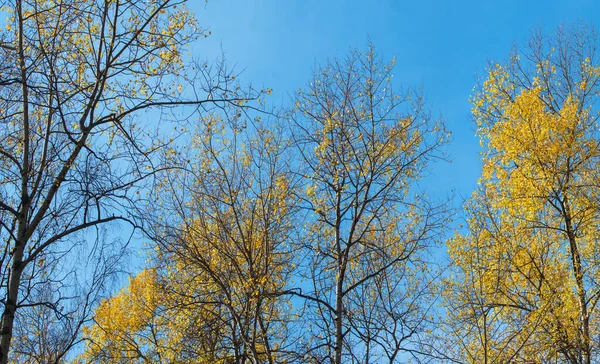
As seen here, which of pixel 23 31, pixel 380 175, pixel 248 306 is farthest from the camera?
pixel 380 175

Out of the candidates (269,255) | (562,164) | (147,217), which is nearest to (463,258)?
(562,164)

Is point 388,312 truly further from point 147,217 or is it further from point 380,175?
point 147,217

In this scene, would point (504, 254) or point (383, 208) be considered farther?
point (504, 254)

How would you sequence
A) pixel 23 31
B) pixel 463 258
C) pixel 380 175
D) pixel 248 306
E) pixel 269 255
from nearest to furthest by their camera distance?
1. pixel 23 31
2. pixel 248 306
3. pixel 269 255
4. pixel 380 175
5. pixel 463 258

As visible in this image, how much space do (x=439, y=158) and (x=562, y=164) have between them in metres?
4.16

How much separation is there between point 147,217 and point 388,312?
504cm

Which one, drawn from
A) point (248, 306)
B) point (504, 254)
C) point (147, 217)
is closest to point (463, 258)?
point (504, 254)

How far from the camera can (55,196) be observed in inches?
210

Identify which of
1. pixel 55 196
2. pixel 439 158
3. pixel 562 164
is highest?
pixel 562 164

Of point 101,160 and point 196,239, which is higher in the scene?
point 196,239

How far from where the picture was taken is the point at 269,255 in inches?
346

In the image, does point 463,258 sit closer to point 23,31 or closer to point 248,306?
point 248,306

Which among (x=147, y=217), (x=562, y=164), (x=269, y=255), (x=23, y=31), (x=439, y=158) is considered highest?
(x=562, y=164)

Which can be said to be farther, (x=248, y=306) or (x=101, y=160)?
(x=248, y=306)
